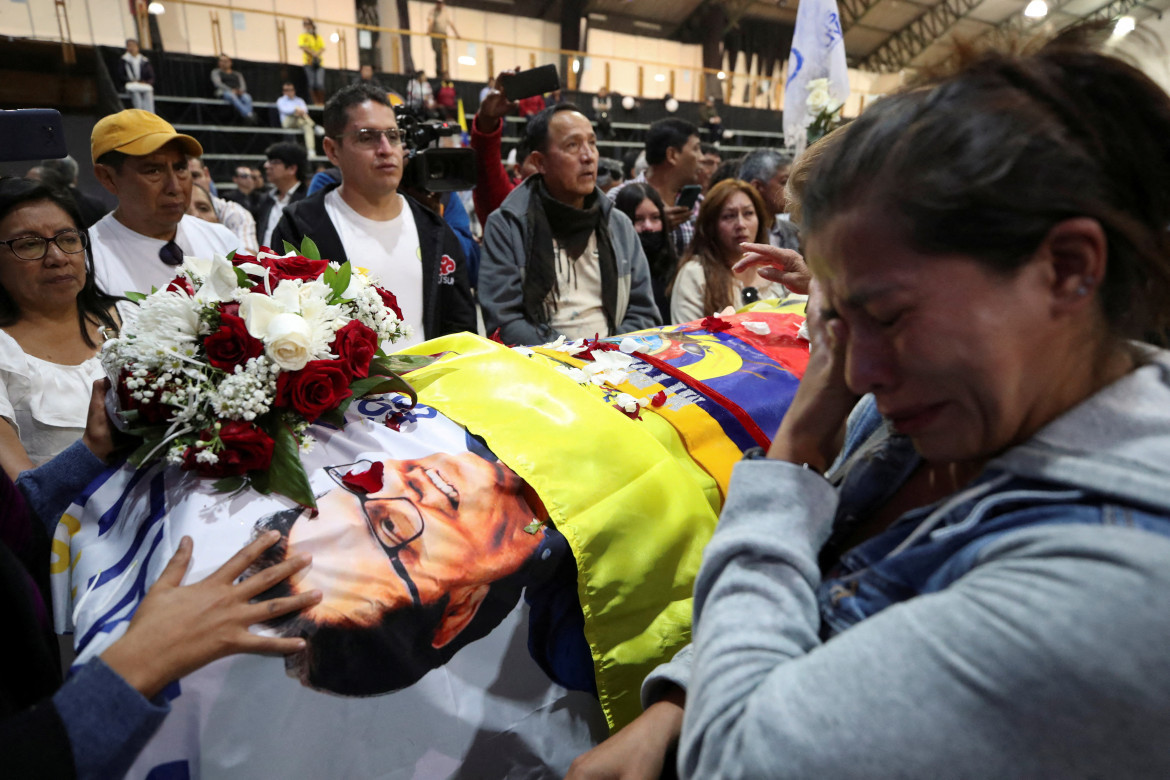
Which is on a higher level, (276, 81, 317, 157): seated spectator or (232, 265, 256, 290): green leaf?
(276, 81, 317, 157): seated spectator

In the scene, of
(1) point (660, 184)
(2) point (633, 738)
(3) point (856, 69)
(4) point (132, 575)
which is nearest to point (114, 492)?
(4) point (132, 575)

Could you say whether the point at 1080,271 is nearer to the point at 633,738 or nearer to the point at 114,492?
the point at 633,738

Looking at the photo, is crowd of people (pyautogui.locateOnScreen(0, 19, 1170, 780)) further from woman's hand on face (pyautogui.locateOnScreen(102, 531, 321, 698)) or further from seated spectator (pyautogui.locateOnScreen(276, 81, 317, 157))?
seated spectator (pyautogui.locateOnScreen(276, 81, 317, 157))

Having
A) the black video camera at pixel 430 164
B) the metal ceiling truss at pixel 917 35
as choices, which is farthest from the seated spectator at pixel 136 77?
the metal ceiling truss at pixel 917 35

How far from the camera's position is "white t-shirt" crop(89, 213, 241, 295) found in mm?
2391

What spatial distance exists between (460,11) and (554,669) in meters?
16.1

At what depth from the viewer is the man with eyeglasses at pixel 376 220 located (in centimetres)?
267

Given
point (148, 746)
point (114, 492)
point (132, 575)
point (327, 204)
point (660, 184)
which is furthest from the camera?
point (660, 184)

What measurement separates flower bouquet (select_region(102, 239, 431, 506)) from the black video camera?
2.02m

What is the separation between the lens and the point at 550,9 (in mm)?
16281

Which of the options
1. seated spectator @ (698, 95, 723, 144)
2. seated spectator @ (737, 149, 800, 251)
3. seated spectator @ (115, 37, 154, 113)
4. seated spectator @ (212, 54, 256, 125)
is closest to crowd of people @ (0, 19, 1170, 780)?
seated spectator @ (737, 149, 800, 251)

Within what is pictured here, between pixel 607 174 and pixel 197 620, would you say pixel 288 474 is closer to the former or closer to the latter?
pixel 197 620

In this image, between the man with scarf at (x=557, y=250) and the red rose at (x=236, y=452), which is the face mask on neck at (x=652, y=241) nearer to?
the man with scarf at (x=557, y=250)

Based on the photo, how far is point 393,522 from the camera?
3.85 ft
